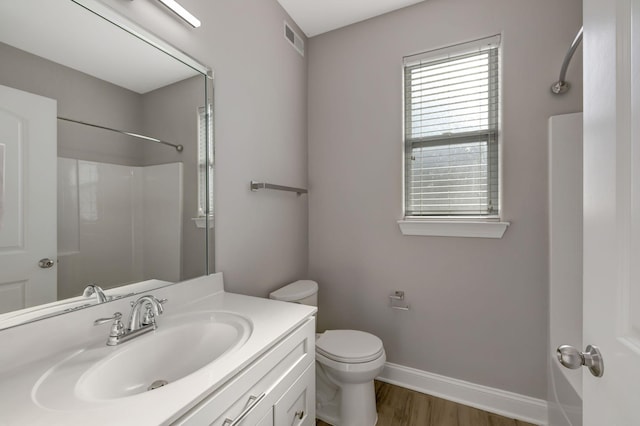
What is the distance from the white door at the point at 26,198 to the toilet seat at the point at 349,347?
1204 millimetres

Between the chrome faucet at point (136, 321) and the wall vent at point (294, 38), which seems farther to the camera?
the wall vent at point (294, 38)

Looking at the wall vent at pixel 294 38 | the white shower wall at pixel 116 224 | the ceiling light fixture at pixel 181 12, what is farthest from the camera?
the wall vent at pixel 294 38

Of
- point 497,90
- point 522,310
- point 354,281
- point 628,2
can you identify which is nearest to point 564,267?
point 522,310

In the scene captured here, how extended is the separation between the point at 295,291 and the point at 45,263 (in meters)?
1.19

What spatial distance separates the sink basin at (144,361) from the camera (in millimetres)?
634

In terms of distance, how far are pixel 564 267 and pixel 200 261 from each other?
1876mm

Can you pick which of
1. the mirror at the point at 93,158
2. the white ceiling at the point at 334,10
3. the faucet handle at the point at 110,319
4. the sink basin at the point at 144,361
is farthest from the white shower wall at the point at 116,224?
the white ceiling at the point at 334,10

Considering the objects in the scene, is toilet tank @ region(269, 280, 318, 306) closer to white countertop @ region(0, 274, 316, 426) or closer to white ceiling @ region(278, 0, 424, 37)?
white countertop @ region(0, 274, 316, 426)

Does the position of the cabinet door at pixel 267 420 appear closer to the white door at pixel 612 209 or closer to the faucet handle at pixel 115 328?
the faucet handle at pixel 115 328

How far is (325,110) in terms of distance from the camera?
210cm

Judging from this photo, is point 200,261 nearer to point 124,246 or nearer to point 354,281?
A: point 124,246

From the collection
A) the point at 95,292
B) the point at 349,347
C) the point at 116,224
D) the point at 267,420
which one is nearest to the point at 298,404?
the point at 267,420

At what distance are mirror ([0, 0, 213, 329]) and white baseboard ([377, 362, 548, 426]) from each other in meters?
1.51

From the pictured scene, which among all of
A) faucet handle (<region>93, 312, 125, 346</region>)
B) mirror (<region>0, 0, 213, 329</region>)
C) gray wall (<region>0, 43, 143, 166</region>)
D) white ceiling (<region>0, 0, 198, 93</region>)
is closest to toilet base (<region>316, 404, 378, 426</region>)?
mirror (<region>0, 0, 213, 329</region>)
